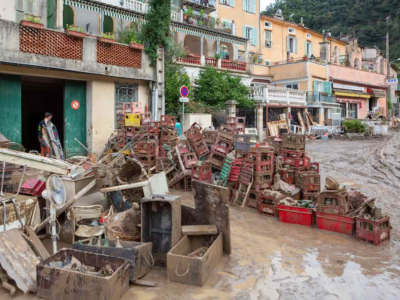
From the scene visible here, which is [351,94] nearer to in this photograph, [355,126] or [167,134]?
[355,126]

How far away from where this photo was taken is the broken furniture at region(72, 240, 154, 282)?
4.45 m

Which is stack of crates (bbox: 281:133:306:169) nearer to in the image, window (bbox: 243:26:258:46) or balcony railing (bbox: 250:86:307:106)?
balcony railing (bbox: 250:86:307:106)

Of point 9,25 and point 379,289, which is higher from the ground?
point 9,25

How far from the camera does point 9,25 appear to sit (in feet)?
35.5

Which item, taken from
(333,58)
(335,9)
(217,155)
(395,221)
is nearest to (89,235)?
(217,155)

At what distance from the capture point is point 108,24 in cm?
2064

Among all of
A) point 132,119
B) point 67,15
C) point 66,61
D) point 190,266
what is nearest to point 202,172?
point 132,119

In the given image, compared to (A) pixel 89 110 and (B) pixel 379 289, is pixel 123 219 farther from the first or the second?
(A) pixel 89 110

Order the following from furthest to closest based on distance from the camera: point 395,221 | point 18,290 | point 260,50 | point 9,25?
point 260,50 < point 9,25 < point 395,221 < point 18,290

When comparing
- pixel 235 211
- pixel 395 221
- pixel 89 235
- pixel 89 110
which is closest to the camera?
pixel 89 235

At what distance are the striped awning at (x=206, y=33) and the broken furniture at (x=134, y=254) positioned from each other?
19004 millimetres

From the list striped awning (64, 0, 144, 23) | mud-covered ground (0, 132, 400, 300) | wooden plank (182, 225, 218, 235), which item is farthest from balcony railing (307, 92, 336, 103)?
wooden plank (182, 225, 218, 235)

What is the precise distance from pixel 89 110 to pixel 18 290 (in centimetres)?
1016

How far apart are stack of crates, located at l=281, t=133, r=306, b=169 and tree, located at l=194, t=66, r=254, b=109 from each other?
11.7 m
